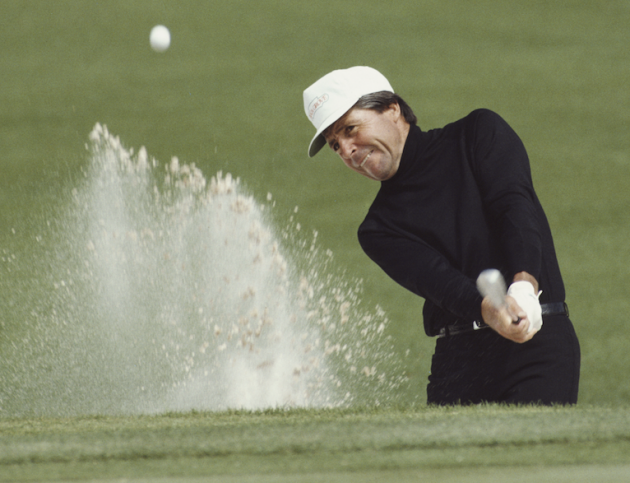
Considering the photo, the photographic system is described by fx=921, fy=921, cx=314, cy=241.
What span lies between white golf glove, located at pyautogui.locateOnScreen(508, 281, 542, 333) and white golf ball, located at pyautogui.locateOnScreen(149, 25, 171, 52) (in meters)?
7.59

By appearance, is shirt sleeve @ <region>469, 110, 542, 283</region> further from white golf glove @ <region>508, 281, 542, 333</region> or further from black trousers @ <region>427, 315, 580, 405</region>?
black trousers @ <region>427, 315, 580, 405</region>

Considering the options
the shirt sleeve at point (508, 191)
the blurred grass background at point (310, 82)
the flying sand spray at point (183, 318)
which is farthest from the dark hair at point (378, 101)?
the blurred grass background at point (310, 82)

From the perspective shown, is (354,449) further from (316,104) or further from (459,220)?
(316,104)

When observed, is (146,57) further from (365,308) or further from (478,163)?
(478,163)

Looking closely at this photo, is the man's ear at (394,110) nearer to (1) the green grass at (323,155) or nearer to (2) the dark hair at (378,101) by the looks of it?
(2) the dark hair at (378,101)

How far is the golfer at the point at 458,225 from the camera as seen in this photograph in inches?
92.0

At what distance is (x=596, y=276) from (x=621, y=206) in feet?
3.41

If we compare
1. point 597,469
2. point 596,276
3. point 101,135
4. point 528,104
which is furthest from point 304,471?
point 528,104

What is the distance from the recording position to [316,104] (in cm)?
249

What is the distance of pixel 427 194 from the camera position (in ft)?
8.07

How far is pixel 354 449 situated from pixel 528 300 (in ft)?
2.13

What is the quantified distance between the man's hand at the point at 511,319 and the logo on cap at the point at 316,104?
0.71 metres

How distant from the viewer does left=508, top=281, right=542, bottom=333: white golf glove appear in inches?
83.6

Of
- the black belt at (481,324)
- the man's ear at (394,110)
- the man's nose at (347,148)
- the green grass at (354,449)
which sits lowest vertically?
the green grass at (354,449)
